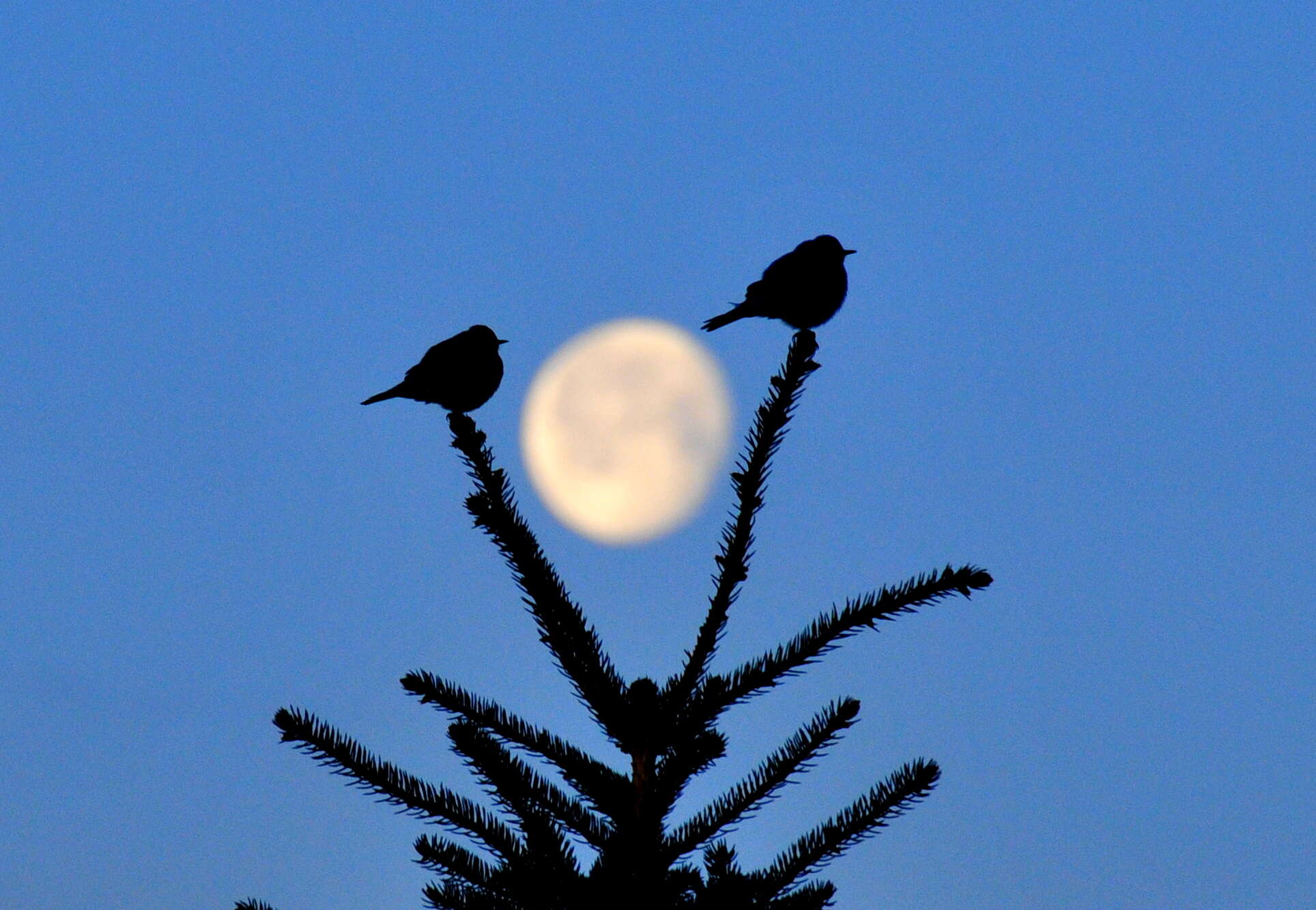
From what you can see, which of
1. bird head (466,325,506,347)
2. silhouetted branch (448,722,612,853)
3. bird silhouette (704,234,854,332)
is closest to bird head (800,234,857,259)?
bird silhouette (704,234,854,332)

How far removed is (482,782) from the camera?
3.78 metres

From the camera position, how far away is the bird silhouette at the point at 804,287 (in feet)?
31.1

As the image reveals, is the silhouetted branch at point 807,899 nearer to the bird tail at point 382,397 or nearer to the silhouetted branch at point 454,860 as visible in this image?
the silhouetted branch at point 454,860

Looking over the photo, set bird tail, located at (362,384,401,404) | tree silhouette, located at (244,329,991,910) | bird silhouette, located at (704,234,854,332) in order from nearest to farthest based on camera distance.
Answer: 1. tree silhouette, located at (244,329,991,910)
2. bird silhouette, located at (704,234,854,332)
3. bird tail, located at (362,384,401,404)

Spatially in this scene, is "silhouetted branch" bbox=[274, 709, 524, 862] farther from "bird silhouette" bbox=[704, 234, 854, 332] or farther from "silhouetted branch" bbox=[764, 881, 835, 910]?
"bird silhouette" bbox=[704, 234, 854, 332]

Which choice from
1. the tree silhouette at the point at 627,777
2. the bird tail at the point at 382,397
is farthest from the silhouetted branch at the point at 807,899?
the bird tail at the point at 382,397

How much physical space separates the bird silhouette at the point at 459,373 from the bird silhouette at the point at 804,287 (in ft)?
7.64

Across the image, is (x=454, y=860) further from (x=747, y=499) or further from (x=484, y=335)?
(x=484, y=335)

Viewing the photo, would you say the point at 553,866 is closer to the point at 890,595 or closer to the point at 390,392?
the point at 890,595

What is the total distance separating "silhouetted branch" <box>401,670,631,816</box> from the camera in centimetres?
367

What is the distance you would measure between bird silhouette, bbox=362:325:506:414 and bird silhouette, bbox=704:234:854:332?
233 cm

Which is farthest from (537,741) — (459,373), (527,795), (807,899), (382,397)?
(382,397)

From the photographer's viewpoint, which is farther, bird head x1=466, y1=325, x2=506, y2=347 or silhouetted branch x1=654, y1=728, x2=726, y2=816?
bird head x1=466, y1=325, x2=506, y2=347

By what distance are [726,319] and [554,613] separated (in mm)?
6877
